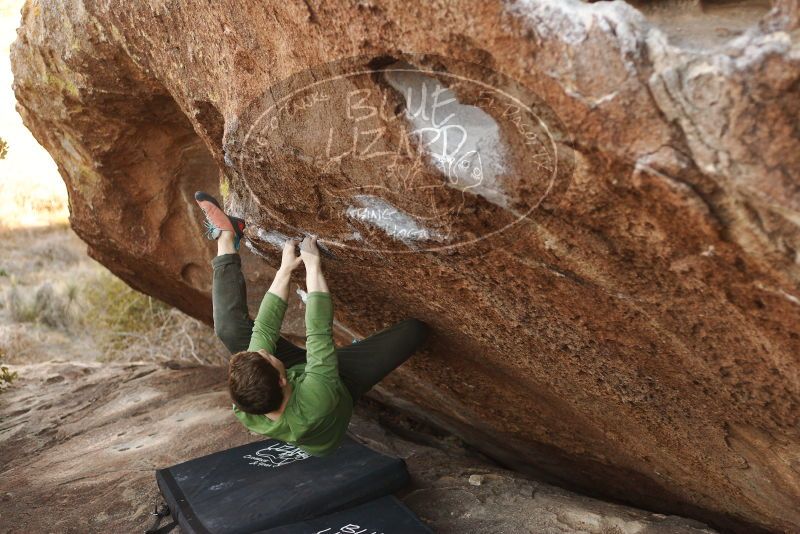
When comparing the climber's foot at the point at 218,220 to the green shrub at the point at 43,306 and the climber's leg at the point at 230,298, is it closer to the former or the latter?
the climber's leg at the point at 230,298

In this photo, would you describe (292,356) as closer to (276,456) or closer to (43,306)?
(276,456)

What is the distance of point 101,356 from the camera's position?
6.99m

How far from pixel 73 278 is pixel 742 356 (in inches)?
312

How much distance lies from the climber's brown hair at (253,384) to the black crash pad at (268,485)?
0.59 m

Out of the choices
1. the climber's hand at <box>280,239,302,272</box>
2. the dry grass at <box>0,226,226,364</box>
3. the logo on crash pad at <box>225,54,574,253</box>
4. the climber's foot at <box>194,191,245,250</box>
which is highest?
the logo on crash pad at <box>225,54,574,253</box>

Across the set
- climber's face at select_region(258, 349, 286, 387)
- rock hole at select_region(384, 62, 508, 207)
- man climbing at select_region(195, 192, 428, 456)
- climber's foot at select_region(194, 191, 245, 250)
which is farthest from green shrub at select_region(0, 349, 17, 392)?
rock hole at select_region(384, 62, 508, 207)

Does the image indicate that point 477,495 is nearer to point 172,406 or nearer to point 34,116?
point 172,406

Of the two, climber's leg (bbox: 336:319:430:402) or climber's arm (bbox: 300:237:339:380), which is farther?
climber's leg (bbox: 336:319:430:402)

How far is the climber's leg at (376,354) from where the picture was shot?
3.14 m

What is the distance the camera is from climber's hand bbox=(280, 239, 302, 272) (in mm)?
2902

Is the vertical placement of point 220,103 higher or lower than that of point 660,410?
higher

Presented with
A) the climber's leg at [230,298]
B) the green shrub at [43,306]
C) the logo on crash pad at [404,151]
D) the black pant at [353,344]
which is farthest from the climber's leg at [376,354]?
the green shrub at [43,306]

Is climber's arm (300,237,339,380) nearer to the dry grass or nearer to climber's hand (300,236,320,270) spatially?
climber's hand (300,236,320,270)

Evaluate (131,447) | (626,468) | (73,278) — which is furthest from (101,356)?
(626,468)
